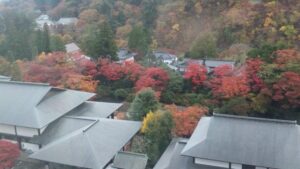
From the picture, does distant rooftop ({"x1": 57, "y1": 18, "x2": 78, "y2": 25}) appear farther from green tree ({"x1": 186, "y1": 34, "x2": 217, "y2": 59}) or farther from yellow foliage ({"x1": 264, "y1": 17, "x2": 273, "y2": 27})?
yellow foliage ({"x1": 264, "y1": 17, "x2": 273, "y2": 27})

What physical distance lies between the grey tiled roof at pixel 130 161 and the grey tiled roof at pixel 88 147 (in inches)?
17.0

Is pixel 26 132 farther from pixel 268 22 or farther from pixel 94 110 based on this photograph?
pixel 268 22

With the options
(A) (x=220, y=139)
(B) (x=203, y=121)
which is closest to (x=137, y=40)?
(B) (x=203, y=121)

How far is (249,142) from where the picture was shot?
1695 cm

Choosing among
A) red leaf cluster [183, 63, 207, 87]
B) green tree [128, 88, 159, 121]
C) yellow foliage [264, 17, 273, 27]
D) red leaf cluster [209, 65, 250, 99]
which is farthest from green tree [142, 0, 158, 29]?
green tree [128, 88, 159, 121]

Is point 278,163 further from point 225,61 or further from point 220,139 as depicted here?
point 225,61

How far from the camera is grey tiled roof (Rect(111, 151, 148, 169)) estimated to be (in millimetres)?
18547

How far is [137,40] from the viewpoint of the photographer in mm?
40344

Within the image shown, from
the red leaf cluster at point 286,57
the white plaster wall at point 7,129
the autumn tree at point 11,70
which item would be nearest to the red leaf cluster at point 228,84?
the red leaf cluster at point 286,57

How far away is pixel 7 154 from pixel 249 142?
12.9 m

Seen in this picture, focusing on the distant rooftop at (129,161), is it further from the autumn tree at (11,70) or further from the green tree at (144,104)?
the autumn tree at (11,70)

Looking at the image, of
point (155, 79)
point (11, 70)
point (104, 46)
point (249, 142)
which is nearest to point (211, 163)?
point (249, 142)

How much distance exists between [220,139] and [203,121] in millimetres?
2451

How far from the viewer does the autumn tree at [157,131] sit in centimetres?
2039
